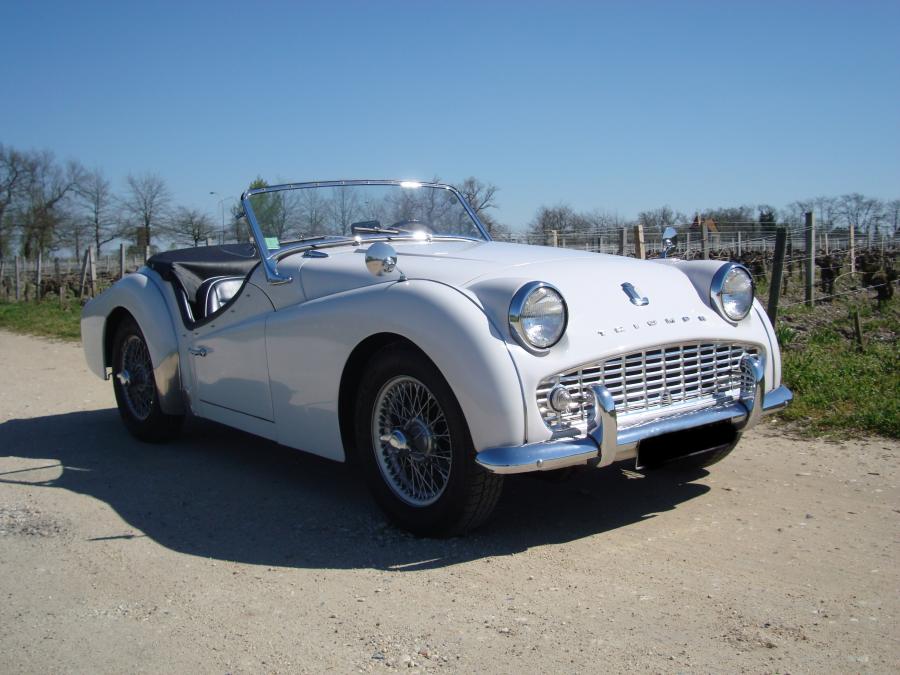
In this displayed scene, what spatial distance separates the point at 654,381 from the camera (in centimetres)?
342

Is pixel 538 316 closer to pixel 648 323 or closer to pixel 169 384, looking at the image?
pixel 648 323

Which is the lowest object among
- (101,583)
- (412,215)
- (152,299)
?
(101,583)

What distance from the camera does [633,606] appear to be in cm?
278

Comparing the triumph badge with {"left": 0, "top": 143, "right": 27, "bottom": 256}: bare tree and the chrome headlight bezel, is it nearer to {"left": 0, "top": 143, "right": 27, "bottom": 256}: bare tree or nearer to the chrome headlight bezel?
the chrome headlight bezel

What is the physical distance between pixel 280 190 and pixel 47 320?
13130 millimetres

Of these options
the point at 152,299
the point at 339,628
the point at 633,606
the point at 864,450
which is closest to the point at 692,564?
the point at 633,606

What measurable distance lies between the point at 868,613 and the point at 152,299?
4.24 m

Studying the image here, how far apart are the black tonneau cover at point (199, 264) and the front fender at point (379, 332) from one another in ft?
4.32

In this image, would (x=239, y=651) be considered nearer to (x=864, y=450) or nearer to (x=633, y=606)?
A: (x=633, y=606)

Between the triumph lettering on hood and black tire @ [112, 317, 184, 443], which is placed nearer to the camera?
the triumph lettering on hood

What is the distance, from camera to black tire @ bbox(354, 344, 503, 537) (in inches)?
127

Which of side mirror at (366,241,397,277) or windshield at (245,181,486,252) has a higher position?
windshield at (245,181,486,252)

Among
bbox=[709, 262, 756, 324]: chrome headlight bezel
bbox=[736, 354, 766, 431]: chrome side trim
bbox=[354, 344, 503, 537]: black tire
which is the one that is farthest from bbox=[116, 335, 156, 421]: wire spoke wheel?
bbox=[736, 354, 766, 431]: chrome side trim

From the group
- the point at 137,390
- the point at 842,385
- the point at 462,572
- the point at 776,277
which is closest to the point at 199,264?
the point at 137,390
